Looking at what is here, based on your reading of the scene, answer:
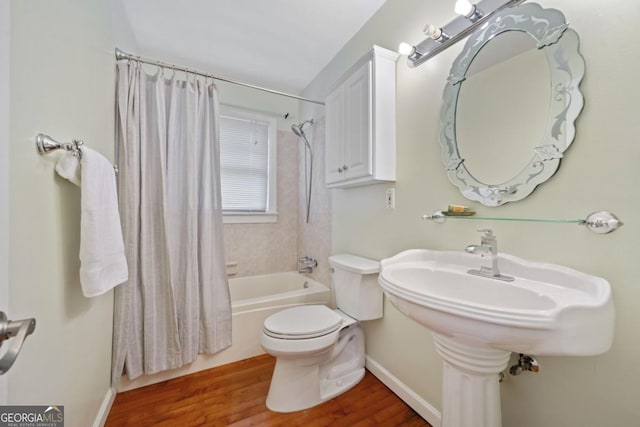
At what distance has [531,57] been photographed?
925 mm

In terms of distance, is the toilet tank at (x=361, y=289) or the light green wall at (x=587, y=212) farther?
the toilet tank at (x=361, y=289)

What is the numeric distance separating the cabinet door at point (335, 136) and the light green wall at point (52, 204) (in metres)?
1.32

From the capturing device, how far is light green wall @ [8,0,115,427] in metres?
0.63

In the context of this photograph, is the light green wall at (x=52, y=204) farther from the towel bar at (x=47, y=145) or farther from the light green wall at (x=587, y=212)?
the light green wall at (x=587, y=212)

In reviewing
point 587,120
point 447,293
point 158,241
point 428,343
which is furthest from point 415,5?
point 158,241

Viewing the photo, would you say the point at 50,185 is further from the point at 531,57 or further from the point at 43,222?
the point at 531,57

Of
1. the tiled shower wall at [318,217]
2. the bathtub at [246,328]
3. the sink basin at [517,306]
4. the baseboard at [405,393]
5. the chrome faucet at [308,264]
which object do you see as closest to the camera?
the sink basin at [517,306]

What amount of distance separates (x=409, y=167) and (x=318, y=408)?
1439mm

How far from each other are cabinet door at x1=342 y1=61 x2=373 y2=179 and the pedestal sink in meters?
0.64

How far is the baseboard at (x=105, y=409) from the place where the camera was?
3.99ft

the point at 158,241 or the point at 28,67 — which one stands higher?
the point at 28,67

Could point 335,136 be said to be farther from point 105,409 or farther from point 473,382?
point 105,409

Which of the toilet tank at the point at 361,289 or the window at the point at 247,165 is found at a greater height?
the window at the point at 247,165

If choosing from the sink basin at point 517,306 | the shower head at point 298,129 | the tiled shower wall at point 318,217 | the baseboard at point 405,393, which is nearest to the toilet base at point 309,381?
the baseboard at point 405,393
